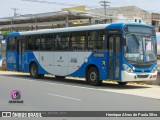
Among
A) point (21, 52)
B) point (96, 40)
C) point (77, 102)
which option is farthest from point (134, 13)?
point (77, 102)

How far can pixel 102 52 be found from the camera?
60.3 feet

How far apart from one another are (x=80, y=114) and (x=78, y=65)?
9.71 meters

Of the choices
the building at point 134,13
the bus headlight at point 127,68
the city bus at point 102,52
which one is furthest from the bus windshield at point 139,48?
the building at point 134,13

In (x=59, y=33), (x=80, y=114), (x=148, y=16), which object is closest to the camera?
(x=80, y=114)

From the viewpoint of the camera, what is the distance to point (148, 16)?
91438 millimetres

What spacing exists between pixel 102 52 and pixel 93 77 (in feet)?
4.87

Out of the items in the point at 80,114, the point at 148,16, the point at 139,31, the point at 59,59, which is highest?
the point at 148,16

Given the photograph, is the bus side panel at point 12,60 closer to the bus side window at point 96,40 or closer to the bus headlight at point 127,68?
the bus side window at point 96,40

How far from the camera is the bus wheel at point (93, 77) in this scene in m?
18.8

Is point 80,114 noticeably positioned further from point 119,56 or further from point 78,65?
point 78,65

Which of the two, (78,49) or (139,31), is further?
(78,49)

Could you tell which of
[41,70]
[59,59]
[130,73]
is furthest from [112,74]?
[41,70]

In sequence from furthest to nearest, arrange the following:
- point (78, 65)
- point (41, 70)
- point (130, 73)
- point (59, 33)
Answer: point (41, 70) < point (59, 33) < point (78, 65) < point (130, 73)

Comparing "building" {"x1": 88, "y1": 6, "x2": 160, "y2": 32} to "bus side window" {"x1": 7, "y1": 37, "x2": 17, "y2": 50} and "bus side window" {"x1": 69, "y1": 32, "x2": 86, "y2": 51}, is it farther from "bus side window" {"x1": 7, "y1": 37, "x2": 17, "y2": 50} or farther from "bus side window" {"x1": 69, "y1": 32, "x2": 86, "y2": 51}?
"bus side window" {"x1": 69, "y1": 32, "x2": 86, "y2": 51}
